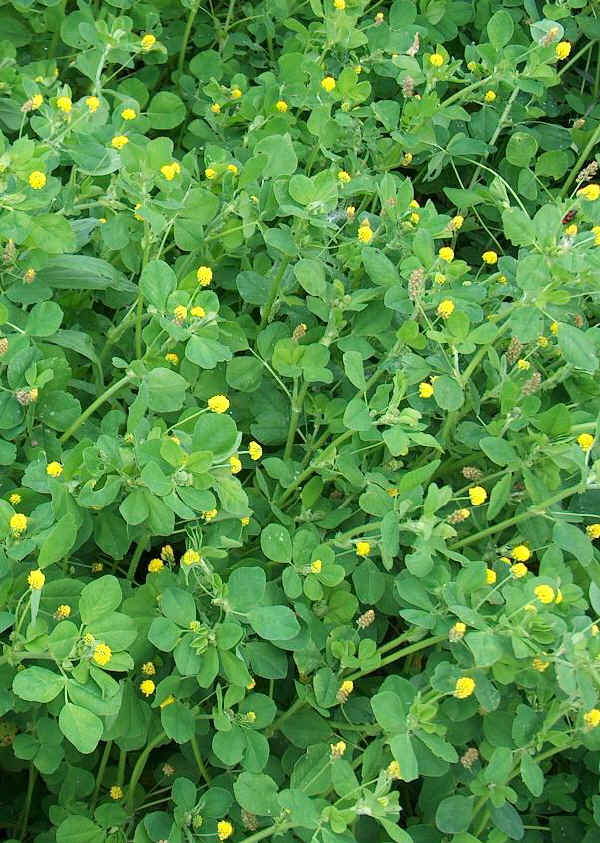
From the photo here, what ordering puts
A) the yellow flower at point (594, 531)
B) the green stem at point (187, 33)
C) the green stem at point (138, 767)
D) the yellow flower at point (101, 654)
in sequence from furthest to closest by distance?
the green stem at point (187, 33)
the yellow flower at point (594, 531)
the green stem at point (138, 767)
the yellow flower at point (101, 654)

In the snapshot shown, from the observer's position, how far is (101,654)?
4.45ft

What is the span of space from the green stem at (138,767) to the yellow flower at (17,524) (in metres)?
0.37

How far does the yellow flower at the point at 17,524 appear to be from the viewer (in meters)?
1.44

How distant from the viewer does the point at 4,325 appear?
67.7 inches

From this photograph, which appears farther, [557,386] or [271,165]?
[557,386]

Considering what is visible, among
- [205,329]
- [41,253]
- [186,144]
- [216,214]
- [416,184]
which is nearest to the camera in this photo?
[205,329]

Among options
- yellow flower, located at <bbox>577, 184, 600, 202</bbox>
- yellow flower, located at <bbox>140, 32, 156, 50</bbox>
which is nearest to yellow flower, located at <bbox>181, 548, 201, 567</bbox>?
yellow flower, located at <bbox>577, 184, 600, 202</bbox>

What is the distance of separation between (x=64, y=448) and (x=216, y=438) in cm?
39

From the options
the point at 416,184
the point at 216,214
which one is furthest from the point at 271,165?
the point at 416,184

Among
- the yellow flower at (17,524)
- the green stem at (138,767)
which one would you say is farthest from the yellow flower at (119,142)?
the green stem at (138,767)

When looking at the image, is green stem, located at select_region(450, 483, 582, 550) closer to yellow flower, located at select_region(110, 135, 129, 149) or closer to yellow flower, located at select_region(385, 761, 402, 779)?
yellow flower, located at select_region(385, 761, 402, 779)

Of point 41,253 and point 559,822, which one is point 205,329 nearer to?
point 41,253

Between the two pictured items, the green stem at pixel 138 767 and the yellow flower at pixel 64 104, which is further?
the yellow flower at pixel 64 104

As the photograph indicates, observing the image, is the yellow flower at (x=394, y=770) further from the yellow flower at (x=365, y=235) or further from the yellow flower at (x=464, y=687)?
the yellow flower at (x=365, y=235)
